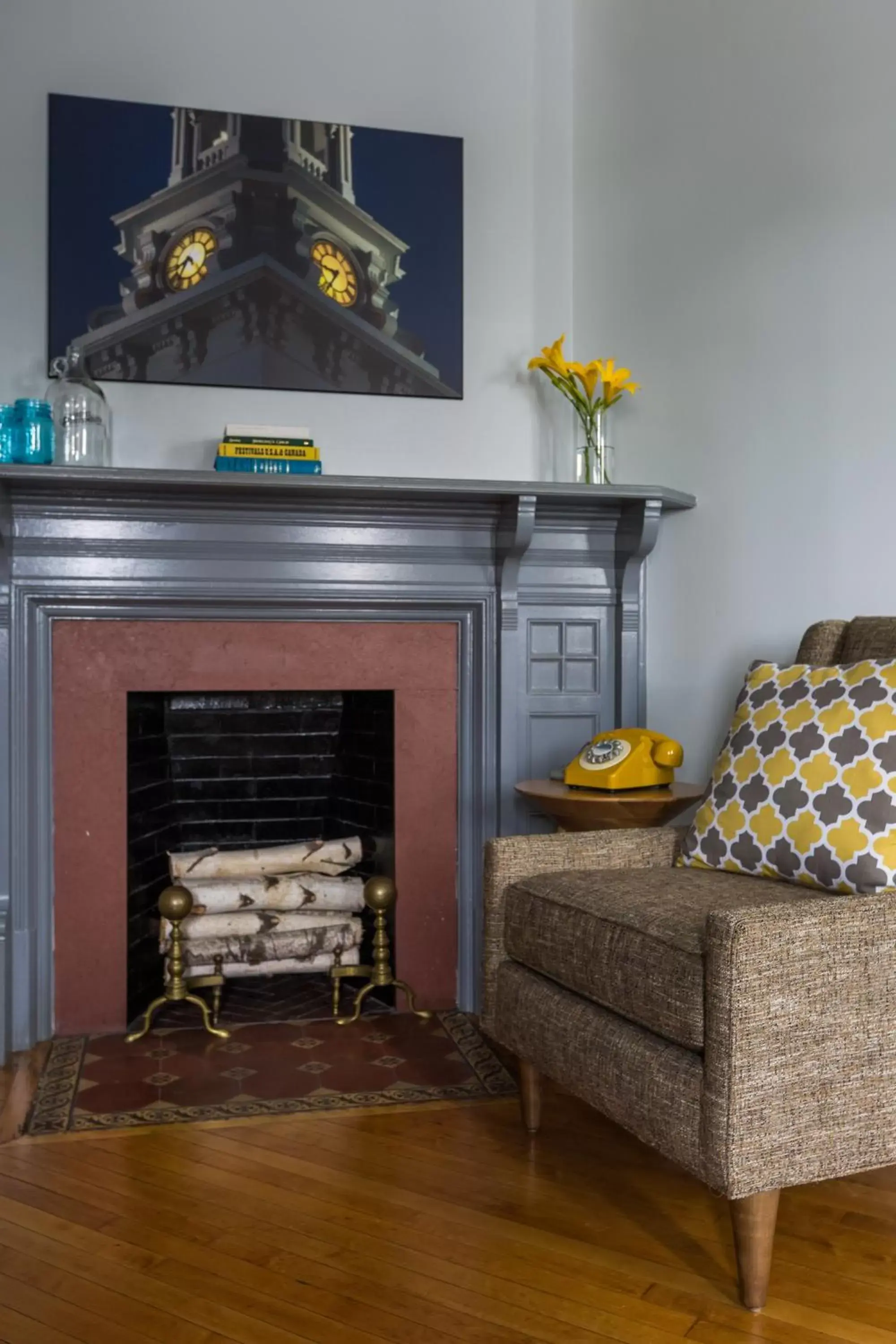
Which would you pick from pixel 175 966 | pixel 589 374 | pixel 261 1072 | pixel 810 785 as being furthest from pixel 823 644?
pixel 175 966

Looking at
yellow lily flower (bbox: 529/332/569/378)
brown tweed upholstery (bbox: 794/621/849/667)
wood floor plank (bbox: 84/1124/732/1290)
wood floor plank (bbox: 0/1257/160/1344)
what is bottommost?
wood floor plank (bbox: 84/1124/732/1290)

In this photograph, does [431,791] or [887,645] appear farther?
[431,791]

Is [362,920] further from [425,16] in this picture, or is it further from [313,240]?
[425,16]

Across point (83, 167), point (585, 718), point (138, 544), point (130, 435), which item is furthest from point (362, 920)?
point (83, 167)

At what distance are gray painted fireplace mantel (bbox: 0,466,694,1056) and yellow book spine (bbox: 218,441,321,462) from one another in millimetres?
103

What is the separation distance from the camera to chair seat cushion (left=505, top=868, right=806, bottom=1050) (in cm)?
172

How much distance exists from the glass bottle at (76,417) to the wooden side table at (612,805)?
131 cm

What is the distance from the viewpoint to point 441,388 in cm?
324

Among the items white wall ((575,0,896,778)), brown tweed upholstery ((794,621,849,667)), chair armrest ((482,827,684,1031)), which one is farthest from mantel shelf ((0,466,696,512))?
chair armrest ((482,827,684,1031))

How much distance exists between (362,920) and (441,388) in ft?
4.82

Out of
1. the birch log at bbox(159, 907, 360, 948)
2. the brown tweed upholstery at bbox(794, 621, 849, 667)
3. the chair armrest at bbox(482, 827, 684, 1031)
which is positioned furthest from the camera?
the birch log at bbox(159, 907, 360, 948)

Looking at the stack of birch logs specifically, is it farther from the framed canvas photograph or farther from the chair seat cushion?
the framed canvas photograph

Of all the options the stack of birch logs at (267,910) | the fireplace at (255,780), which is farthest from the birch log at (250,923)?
the fireplace at (255,780)

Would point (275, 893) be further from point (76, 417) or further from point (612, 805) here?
point (76, 417)
